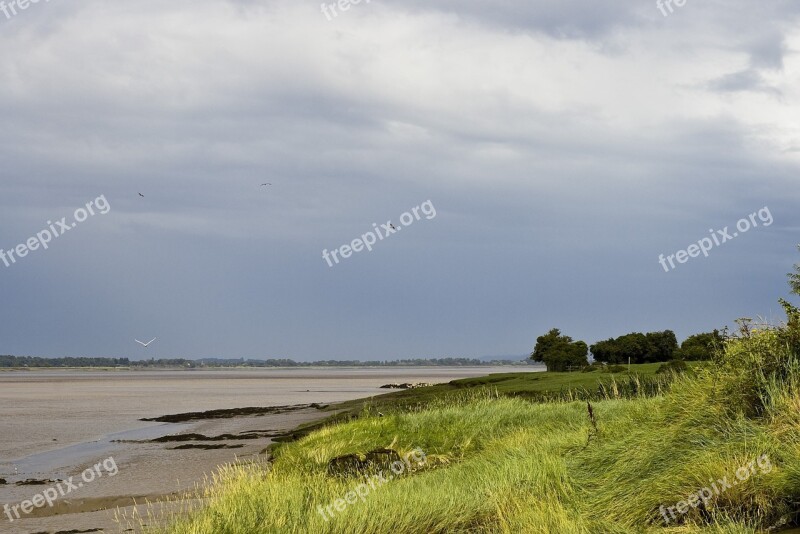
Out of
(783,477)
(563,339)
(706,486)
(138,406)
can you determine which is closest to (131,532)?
(706,486)

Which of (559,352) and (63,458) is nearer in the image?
(63,458)

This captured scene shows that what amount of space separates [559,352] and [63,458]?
55293mm

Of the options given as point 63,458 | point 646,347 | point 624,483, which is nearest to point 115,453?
point 63,458

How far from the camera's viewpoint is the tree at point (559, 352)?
73250 mm

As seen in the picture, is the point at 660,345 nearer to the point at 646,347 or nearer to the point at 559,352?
the point at 646,347

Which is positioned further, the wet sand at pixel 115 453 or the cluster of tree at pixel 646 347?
the cluster of tree at pixel 646 347

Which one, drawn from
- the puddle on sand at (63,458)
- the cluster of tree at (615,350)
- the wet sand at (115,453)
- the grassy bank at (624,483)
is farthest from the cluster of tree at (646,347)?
the grassy bank at (624,483)

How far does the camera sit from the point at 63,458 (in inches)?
1102

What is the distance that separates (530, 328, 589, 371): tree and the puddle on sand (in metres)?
45.3

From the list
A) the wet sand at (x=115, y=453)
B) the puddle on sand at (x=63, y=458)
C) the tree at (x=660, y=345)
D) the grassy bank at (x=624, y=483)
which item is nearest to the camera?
the grassy bank at (x=624, y=483)

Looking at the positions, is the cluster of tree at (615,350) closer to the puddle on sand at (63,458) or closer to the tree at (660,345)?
the tree at (660,345)

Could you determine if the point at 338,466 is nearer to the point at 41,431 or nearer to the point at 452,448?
the point at 452,448

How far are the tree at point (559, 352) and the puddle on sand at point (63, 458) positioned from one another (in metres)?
45.3

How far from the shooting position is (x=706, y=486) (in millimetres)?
9555
